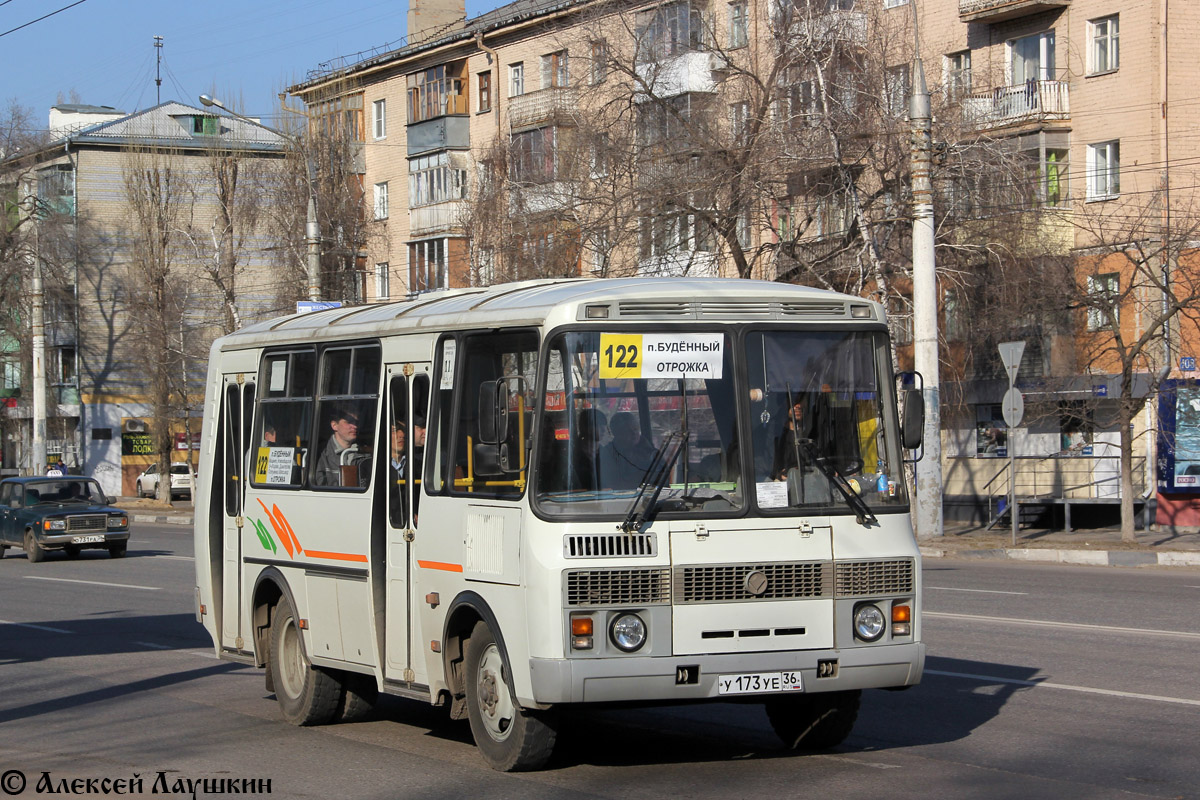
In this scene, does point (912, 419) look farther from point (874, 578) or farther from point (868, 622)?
point (868, 622)

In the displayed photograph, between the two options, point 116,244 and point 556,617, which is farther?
point 116,244

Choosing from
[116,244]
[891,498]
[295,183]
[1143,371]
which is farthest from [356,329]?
[116,244]

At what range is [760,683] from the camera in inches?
306

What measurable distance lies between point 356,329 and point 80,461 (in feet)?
209

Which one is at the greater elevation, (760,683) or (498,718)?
(760,683)

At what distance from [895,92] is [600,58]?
6.32 metres

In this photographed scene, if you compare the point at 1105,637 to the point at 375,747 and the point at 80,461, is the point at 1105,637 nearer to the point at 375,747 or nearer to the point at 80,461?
the point at 375,747

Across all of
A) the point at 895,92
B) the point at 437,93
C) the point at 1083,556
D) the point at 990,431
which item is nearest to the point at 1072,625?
the point at 1083,556

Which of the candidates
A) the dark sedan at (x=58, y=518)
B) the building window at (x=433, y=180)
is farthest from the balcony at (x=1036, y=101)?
the dark sedan at (x=58, y=518)

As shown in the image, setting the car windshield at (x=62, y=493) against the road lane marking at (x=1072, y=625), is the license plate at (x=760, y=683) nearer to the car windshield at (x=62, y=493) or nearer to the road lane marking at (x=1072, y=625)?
the road lane marking at (x=1072, y=625)

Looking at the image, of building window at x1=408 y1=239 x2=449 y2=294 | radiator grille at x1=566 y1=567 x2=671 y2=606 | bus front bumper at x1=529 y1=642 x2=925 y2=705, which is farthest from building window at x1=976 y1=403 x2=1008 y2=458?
radiator grille at x1=566 y1=567 x2=671 y2=606

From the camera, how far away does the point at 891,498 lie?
827 centimetres

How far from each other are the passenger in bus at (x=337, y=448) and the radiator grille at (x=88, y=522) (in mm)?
20079

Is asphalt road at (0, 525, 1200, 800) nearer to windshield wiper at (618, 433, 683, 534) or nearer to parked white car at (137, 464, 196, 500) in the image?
windshield wiper at (618, 433, 683, 534)
